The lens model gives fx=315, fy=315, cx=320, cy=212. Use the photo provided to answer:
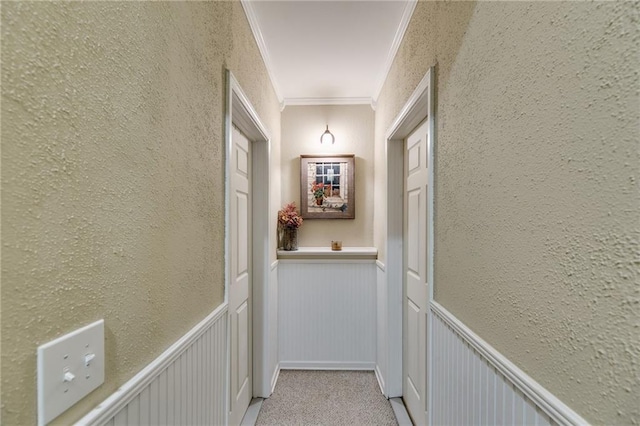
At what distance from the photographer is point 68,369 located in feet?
1.82

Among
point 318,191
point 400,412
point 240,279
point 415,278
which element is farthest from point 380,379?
point 318,191

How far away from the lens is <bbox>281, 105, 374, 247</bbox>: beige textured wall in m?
3.04

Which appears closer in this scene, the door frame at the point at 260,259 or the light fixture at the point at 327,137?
the door frame at the point at 260,259

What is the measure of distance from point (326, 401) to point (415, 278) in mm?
1172

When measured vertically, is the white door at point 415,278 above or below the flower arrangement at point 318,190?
below

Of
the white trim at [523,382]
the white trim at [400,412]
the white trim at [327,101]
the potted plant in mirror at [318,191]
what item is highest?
the white trim at [327,101]

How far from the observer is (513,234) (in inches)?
31.6

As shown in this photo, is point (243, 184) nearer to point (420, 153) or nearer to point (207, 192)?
point (207, 192)

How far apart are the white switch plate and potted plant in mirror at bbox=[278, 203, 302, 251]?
2.18 meters

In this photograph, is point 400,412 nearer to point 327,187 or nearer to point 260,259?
point 260,259

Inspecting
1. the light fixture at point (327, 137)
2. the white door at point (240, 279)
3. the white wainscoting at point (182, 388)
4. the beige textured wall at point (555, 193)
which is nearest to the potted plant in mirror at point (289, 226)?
the white door at point (240, 279)

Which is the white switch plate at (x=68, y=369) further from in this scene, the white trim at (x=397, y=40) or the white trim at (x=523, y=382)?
the white trim at (x=397, y=40)

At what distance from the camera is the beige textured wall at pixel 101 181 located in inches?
18.5

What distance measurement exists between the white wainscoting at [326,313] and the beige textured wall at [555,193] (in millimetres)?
1757
